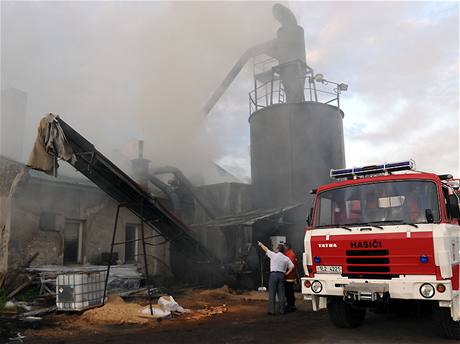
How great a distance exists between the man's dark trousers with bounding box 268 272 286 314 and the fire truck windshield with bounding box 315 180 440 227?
278 cm

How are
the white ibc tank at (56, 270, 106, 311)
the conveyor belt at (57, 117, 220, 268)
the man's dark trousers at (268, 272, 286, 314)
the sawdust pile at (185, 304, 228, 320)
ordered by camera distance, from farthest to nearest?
the man's dark trousers at (268, 272, 286, 314) → the white ibc tank at (56, 270, 106, 311) → the sawdust pile at (185, 304, 228, 320) → the conveyor belt at (57, 117, 220, 268)

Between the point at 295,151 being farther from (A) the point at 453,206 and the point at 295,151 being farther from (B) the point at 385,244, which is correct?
(B) the point at 385,244

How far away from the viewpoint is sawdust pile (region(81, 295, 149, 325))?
328 inches

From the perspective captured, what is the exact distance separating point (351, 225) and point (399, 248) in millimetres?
824

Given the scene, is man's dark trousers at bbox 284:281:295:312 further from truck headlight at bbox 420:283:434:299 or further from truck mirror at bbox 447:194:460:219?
truck mirror at bbox 447:194:460:219

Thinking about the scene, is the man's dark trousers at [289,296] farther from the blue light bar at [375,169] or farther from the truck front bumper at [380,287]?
the blue light bar at [375,169]

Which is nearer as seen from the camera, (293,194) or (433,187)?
(433,187)

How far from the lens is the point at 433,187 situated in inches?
241

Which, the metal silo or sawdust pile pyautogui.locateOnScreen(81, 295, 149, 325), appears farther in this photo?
the metal silo

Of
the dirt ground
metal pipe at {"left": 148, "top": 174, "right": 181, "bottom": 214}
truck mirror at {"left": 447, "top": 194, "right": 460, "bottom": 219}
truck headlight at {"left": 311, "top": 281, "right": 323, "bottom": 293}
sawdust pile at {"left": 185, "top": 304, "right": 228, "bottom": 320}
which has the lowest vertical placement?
the dirt ground

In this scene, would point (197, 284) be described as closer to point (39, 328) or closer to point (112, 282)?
point (112, 282)

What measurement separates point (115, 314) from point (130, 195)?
276cm

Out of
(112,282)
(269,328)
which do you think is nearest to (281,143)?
(112,282)

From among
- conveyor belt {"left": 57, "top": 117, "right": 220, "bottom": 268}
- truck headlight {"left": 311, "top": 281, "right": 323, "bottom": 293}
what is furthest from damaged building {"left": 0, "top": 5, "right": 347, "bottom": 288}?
truck headlight {"left": 311, "top": 281, "right": 323, "bottom": 293}
